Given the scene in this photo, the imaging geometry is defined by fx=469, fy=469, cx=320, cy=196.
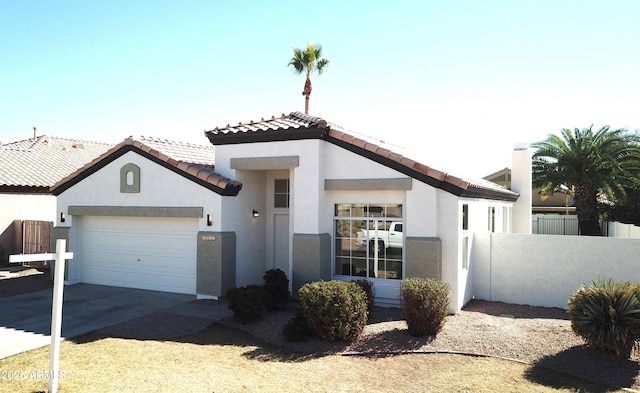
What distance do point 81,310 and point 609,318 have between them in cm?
1186

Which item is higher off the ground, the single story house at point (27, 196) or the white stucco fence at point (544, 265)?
the single story house at point (27, 196)

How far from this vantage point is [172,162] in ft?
45.5

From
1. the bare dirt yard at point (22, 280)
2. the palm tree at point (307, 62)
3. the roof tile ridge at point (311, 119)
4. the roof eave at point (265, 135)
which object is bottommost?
the bare dirt yard at point (22, 280)

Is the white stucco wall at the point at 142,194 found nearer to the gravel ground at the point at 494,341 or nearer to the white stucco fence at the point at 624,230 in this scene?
the gravel ground at the point at 494,341

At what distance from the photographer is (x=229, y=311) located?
471 inches

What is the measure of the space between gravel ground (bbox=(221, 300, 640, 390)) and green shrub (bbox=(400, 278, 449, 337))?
213 millimetres

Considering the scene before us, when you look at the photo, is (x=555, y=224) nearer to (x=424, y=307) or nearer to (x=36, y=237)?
(x=424, y=307)

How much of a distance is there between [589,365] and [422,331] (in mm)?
3020

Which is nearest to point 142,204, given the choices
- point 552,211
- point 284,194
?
point 284,194

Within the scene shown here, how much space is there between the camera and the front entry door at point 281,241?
1534 cm

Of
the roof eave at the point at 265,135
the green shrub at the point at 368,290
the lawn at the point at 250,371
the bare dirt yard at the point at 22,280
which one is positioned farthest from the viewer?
the bare dirt yard at the point at 22,280

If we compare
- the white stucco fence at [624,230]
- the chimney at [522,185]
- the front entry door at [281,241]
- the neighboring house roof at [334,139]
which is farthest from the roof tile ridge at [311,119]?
the white stucco fence at [624,230]

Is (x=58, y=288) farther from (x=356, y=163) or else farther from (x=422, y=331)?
(x=356, y=163)

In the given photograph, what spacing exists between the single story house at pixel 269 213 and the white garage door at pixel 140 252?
3cm
